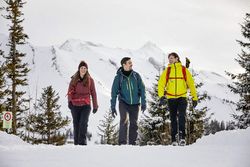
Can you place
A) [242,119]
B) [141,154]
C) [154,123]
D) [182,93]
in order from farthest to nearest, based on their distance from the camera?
[154,123]
[242,119]
[182,93]
[141,154]

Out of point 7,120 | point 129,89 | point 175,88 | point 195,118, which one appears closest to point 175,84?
point 175,88

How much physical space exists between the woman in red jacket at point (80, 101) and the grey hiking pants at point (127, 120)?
0.73 meters

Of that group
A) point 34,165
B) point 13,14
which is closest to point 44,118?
point 13,14

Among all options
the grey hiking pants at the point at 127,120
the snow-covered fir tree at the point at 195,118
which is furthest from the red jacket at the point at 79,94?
the snow-covered fir tree at the point at 195,118

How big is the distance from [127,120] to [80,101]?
1.23 metres

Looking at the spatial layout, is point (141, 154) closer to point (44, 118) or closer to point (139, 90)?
point (139, 90)

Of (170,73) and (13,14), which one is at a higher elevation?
(13,14)

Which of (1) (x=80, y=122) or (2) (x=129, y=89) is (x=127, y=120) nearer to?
(2) (x=129, y=89)

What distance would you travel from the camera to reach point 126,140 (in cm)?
870

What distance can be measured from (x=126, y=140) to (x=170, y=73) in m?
1.91

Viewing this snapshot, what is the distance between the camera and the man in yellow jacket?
8.62 metres

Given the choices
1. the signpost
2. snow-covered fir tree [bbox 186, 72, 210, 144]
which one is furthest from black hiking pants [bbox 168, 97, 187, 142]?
snow-covered fir tree [bbox 186, 72, 210, 144]

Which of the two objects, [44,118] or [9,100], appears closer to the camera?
[9,100]

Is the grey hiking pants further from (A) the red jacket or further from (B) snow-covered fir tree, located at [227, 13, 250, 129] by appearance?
(B) snow-covered fir tree, located at [227, 13, 250, 129]
